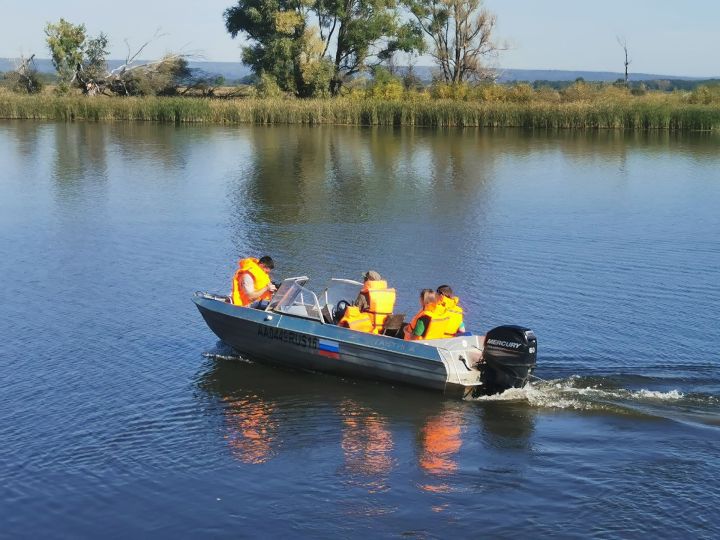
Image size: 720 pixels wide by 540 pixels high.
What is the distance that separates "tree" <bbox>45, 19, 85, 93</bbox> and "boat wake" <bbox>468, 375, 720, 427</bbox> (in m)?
48.8

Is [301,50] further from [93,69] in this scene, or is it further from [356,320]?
[356,320]

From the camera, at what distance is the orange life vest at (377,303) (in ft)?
39.8

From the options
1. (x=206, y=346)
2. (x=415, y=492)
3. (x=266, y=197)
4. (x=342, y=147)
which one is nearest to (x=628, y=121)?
(x=342, y=147)

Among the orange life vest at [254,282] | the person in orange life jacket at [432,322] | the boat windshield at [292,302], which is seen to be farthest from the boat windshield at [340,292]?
the person in orange life jacket at [432,322]

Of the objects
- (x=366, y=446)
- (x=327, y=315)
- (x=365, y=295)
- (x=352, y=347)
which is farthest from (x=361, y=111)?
(x=366, y=446)

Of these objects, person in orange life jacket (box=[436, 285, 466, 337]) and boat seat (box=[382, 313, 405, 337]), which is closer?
person in orange life jacket (box=[436, 285, 466, 337])

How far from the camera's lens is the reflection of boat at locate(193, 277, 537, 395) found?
36.3ft

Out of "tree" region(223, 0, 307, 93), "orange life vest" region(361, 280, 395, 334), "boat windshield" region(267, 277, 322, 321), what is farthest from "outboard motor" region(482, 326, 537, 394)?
"tree" region(223, 0, 307, 93)

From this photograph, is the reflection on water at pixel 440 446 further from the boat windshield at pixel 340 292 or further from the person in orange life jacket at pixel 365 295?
the boat windshield at pixel 340 292

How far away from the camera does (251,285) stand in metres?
13.2

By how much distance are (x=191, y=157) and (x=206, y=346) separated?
73.4ft

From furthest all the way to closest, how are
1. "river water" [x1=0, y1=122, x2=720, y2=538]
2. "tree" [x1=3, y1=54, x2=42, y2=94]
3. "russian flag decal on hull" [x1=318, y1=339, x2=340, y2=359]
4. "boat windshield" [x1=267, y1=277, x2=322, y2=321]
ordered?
"tree" [x1=3, y1=54, x2=42, y2=94], "boat windshield" [x1=267, y1=277, x2=322, y2=321], "russian flag decal on hull" [x1=318, y1=339, x2=340, y2=359], "river water" [x1=0, y1=122, x2=720, y2=538]

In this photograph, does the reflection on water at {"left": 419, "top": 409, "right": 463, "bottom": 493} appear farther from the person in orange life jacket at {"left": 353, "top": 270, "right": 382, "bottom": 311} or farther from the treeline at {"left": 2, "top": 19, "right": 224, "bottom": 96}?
the treeline at {"left": 2, "top": 19, "right": 224, "bottom": 96}

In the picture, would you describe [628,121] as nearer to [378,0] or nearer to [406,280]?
[378,0]
